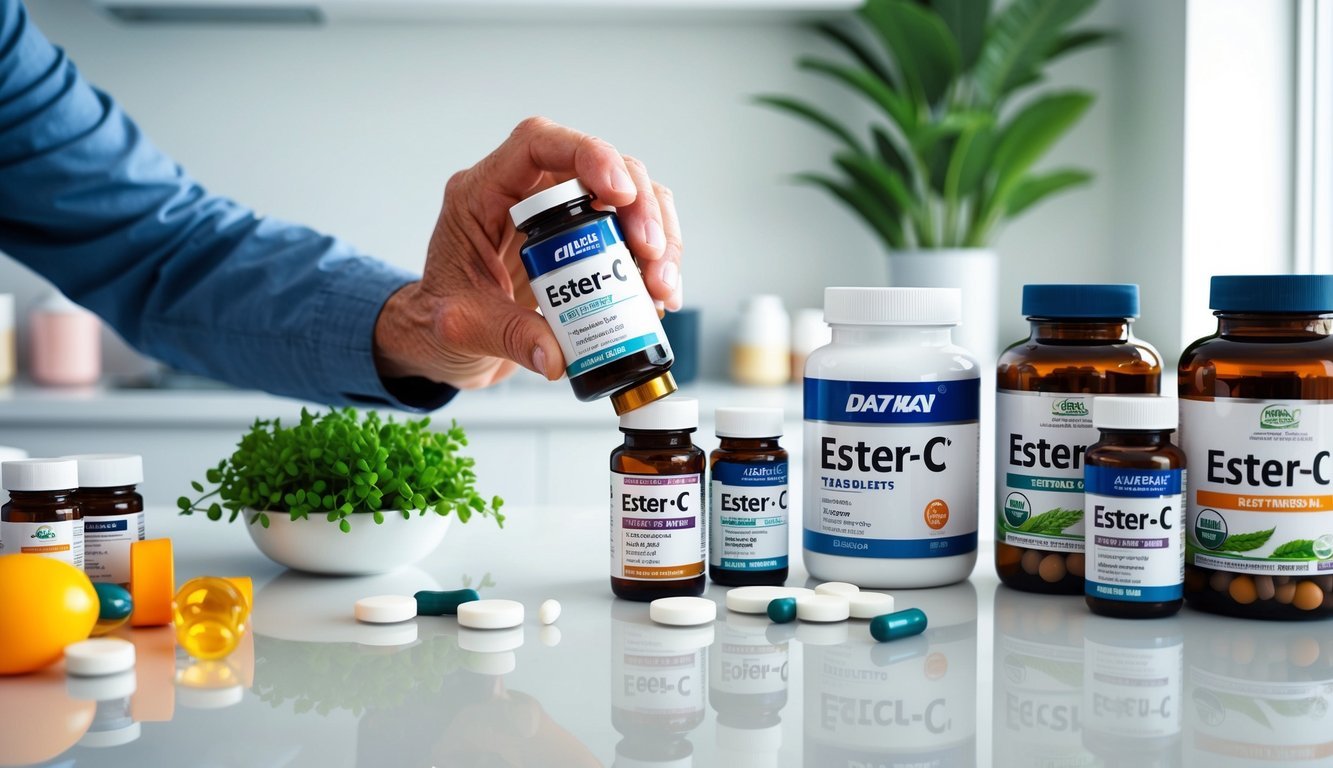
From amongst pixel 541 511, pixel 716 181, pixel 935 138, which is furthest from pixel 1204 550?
pixel 716 181

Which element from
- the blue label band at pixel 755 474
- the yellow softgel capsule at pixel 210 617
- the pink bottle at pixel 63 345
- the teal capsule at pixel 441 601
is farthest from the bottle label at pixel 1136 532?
the pink bottle at pixel 63 345

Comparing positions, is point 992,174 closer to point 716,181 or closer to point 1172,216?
point 1172,216

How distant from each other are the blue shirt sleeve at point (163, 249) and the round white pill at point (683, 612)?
466 millimetres

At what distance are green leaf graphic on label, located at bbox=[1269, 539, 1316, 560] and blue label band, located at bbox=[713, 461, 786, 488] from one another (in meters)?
0.32

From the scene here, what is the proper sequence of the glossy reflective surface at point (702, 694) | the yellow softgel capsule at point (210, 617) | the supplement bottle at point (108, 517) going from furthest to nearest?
the supplement bottle at point (108, 517), the yellow softgel capsule at point (210, 617), the glossy reflective surface at point (702, 694)

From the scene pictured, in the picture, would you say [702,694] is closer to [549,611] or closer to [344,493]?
[549,611]

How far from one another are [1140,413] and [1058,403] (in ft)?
0.27

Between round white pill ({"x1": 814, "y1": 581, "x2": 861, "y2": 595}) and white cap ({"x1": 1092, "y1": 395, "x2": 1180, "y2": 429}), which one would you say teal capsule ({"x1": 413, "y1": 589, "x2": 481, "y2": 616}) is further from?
white cap ({"x1": 1092, "y1": 395, "x2": 1180, "y2": 429})

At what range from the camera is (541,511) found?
3.95 ft

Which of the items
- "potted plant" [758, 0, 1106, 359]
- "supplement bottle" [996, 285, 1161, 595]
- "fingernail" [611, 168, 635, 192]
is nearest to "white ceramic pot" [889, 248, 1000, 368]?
"potted plant" [758, 0, 1106, 359]

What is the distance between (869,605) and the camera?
78 cm

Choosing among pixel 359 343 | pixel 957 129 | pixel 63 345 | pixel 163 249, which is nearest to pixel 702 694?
pixel 359 343

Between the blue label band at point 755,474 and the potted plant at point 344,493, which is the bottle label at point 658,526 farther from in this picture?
the potted plant at point 344,493

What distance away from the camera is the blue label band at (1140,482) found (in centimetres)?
75
